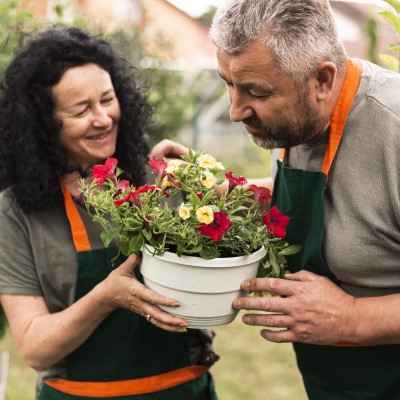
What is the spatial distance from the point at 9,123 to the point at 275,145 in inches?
37.5

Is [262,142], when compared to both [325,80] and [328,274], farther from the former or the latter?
[328,274]

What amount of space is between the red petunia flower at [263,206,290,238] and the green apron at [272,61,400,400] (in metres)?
0.16

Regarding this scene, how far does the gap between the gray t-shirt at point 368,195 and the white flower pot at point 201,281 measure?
9.8 inches

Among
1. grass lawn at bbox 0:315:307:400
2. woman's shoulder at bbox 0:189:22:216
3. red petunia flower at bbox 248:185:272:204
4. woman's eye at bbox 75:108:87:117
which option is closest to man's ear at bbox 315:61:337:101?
red petunia flower at bbox 248:185:272:204

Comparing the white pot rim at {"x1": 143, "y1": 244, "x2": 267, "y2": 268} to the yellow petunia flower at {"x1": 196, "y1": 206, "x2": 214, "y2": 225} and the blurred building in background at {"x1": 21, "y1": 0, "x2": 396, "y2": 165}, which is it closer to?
the yellow petunia flower at {"x1": 196, "y1": 206, "x2": 214, "y2": 225}

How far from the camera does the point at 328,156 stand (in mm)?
1715

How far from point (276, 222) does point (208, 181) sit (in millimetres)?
217

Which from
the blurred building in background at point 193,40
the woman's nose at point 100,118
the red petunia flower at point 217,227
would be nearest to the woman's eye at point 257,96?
the red petunia flower at point 217,227

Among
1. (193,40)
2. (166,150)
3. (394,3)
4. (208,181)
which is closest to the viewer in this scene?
(208,181)

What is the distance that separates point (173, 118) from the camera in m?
7.10

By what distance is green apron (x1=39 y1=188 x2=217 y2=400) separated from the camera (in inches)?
78.4

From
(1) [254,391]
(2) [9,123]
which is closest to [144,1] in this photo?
(1) [254,391]

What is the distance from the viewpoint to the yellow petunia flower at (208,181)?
160cm

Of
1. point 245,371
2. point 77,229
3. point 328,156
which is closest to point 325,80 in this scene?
point 328,156
